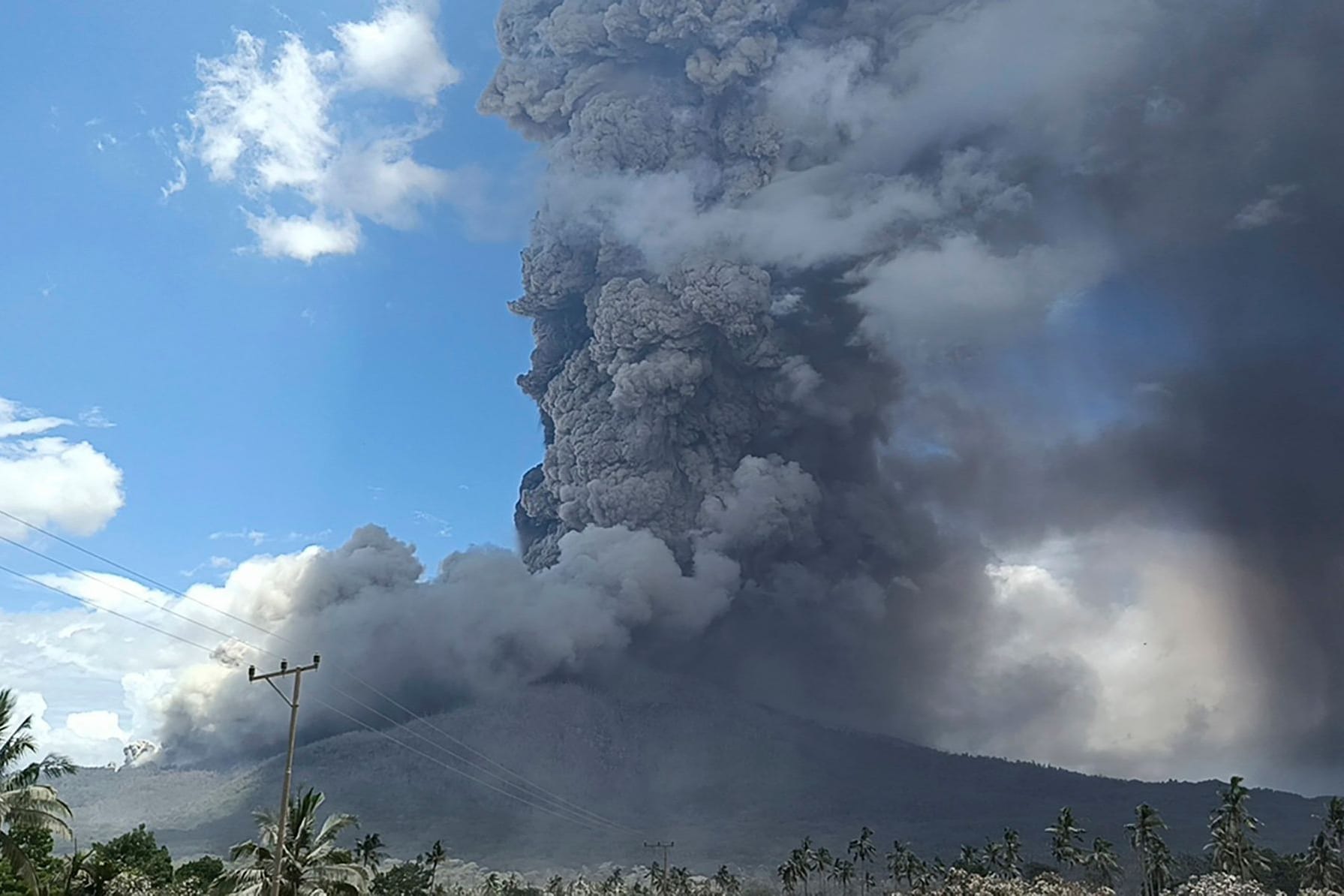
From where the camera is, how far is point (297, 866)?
3653 centimetres

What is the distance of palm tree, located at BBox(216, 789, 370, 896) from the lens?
117 ft

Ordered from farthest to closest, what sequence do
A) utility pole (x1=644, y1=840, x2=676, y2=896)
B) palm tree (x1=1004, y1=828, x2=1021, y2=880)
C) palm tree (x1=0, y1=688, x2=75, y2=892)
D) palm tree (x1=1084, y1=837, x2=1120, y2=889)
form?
palm tree (x1=1004, y1=828, x2=1021, y2=880) < utility pole (x1=644, y1=840, x2=676, y2=896) < palm tree (x1=1084, y1=837, x2=1120, y2=889) < palm tree (x1=0, y1=688, x2=75, y2=892)

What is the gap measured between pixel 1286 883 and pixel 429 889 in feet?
276

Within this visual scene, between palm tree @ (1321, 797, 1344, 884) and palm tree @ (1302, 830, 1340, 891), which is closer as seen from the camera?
palm tree @ (1302, 830, 1340, 891)

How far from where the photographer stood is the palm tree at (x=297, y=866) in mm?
35625

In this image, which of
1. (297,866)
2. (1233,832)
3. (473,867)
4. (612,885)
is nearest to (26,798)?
(297,866)

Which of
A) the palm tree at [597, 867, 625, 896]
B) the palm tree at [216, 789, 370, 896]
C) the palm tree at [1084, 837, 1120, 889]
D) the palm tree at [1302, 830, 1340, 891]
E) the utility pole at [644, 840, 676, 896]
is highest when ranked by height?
the palm tree at [216, 789, 370, 896]

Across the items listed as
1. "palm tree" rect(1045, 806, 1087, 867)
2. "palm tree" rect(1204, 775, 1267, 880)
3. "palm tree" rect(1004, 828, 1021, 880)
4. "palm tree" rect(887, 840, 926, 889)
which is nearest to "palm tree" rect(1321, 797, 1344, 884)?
"palm tree" rect(1204, 775, 1267, 880)

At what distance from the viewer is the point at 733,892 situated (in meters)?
132

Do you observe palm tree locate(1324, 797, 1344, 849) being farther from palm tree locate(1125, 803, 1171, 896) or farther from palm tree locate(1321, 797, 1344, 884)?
palm tree locate(1125, 803, 1171, 896)

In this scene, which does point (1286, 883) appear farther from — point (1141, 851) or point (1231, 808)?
point (1231, 808)

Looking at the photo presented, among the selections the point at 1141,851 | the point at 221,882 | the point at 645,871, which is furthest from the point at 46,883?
the point at 645,871

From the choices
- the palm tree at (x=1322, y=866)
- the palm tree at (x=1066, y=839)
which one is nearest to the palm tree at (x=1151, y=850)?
the palm tree at (x=1322, y=866)

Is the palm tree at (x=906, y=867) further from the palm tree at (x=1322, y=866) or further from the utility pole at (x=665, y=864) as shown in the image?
the palm tree at (x=1322, y=866)
